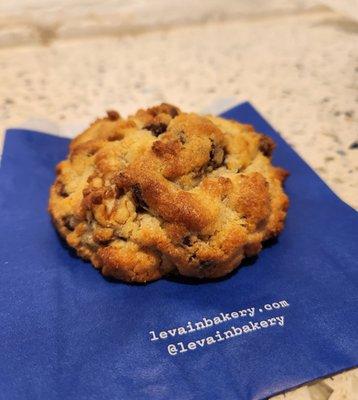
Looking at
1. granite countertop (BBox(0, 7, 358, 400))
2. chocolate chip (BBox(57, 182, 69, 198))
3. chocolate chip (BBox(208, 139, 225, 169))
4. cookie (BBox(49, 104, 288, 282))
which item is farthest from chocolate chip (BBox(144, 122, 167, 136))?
granite countertop (BBox(0, 7, 358, 400))

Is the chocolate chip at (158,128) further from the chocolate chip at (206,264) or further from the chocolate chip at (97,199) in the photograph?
the chocolate chip at (206,264)

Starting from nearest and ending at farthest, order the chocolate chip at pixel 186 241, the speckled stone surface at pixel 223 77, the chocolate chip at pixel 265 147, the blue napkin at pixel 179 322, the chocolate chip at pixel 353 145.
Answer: the blue napkin at pixel 179 322 < the chocolate chip at pixel 186 241 < the chocolate chip at pixel 265 147 < the chocolate chip at pixel 353 145 < the speckled stone surface at pixel 223 77

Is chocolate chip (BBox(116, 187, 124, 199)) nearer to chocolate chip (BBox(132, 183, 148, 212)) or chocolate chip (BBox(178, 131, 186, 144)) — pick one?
chocolate chip (BBox(132, 183, 148, 212))

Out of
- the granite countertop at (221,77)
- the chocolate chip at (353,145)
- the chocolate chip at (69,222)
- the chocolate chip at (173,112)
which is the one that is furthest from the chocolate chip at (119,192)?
the chocolate chip at (353,145)

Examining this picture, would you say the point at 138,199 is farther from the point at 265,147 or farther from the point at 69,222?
the point at 265,147

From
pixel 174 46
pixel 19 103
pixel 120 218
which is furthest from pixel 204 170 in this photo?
pixel 174 46

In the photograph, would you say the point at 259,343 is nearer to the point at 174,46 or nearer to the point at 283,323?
the point at 283,323
